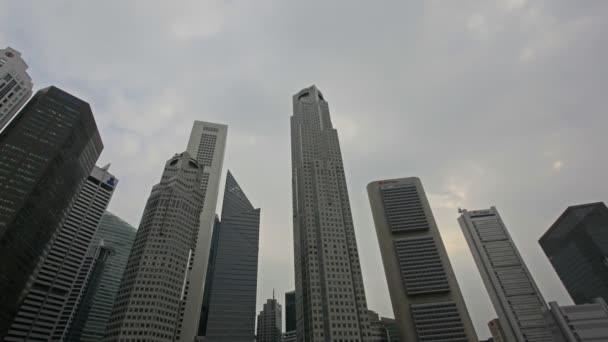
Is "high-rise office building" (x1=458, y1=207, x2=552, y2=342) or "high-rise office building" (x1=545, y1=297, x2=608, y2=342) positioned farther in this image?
"high-rise office building" (x1=458, y1=207, x2=552, y2=342)

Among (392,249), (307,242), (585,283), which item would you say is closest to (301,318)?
(307,242)

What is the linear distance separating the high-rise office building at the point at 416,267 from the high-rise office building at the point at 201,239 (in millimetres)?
96923

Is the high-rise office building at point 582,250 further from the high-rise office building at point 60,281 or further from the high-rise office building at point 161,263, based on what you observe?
the high-rise office building at point 60,281

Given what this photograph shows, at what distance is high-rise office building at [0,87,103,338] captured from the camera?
104500mm

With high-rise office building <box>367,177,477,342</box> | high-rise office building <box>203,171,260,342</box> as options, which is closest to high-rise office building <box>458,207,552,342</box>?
high-rise office building <box>367,177,477,342</box>

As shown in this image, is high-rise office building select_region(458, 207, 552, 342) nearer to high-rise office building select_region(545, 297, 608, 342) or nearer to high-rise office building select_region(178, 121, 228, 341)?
high-rise office building select_region(545, 297, 608, 342)

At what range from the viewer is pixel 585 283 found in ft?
571

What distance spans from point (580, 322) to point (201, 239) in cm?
18455

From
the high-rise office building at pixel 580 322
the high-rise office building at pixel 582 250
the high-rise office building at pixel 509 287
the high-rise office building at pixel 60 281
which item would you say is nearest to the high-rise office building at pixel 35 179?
the high-rise office building at pixel 60 281

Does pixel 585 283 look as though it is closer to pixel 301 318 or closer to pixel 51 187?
pixel 301 318

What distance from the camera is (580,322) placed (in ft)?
447

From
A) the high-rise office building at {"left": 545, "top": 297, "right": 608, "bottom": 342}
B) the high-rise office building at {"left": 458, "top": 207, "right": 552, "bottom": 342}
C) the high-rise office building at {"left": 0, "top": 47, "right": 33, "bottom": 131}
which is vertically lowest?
the high-rise office building at {"left": 545, "top": 297, "right": 608, "bottom": 342}

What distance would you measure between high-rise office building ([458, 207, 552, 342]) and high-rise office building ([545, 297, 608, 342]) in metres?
16.3

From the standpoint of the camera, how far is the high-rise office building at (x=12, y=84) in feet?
415
